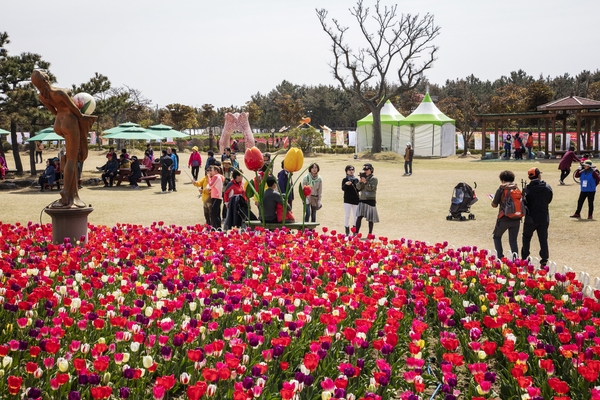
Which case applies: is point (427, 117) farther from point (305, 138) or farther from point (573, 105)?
point (573, 105)

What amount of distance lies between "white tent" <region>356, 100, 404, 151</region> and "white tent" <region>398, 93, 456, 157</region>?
1173mm

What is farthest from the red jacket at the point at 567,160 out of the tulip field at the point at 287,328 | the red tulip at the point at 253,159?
the tulip field at the point at 287,328

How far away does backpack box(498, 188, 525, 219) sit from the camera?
8656 mm

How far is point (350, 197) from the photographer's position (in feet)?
37.9

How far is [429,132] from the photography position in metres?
40.6

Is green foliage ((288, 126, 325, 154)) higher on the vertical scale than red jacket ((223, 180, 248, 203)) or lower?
higher

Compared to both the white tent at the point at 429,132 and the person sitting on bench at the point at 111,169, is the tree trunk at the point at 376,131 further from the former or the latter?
the person sitting on bench at the point at 111,169

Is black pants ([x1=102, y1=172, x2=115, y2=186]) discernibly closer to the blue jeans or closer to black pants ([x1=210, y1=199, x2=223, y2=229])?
black pants ([x1=210, y1=199, x2=223, y2=229])

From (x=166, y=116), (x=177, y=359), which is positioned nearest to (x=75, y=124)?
(x=177, y=359)

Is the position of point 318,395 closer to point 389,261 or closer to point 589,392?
point 589,392

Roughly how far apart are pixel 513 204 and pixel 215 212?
225 inches

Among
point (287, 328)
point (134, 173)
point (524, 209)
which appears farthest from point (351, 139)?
point (287, 328)

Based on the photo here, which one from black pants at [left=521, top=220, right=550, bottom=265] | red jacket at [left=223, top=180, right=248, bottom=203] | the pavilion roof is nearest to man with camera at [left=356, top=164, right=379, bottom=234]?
red jacket at [left=223, top=180, right=248, bottom=203]

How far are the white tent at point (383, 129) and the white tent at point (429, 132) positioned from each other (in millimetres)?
1173
